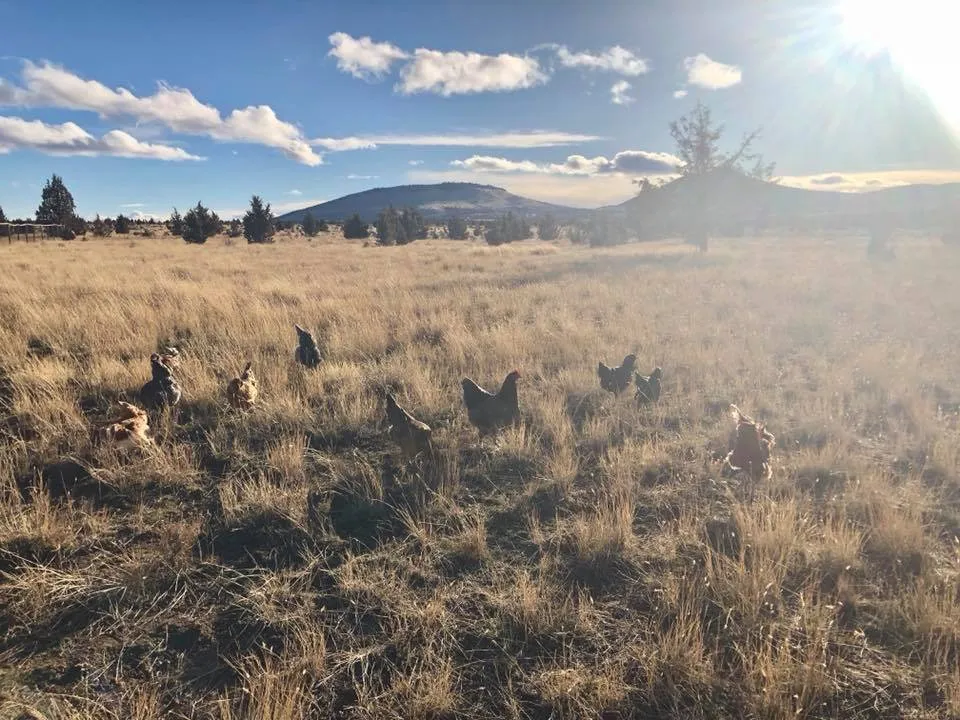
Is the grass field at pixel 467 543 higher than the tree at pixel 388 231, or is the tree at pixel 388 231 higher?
the tree at pixel 388 231

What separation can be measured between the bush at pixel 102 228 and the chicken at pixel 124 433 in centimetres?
5111

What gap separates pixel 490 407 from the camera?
5062 mm

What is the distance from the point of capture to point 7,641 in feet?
8.39

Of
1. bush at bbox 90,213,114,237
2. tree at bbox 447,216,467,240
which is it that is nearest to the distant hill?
tree at bbox 447,216,467,240

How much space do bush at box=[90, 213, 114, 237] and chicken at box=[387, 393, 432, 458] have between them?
52304 millimetres

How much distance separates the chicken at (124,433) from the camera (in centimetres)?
414

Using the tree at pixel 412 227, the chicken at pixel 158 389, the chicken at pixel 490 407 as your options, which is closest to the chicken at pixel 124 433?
the chicken at pixel 158 389

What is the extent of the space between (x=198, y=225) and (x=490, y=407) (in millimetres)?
43377

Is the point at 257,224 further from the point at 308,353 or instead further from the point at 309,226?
the point at 308,353

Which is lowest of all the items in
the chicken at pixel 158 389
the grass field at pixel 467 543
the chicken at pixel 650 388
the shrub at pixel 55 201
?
the grass field at pixel 467 543

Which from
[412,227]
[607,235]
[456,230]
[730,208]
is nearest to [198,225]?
[412,227]

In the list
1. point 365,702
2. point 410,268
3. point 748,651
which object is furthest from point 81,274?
point 748,651

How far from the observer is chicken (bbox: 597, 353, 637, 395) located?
20.2 ft

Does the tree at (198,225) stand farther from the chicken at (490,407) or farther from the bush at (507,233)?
the chicken at (490,407)
